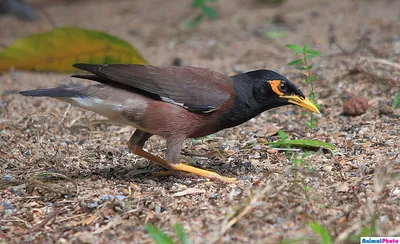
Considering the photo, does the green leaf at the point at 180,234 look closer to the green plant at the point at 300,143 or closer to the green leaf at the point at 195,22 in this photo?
the green plant at the point at 300,143

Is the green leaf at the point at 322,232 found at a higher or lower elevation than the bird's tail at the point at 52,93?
lower

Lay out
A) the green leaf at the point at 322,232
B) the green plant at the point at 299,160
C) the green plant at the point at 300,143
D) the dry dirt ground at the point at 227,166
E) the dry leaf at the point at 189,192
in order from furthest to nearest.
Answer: the green plant at the point at 300,143 → the dry leaf at the point at 189,192 → the green plant at the point at 299,160 → the dry dirt ground at the point at 227,166 → the green leaf at the point at 322,232

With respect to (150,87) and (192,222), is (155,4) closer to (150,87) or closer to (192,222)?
(150,87)

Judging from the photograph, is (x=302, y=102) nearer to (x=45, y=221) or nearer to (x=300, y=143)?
(x=300, y=143)

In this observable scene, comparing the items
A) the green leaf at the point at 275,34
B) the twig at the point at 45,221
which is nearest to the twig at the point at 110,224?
the twig at the point at 45,221

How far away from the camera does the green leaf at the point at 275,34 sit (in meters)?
9.22

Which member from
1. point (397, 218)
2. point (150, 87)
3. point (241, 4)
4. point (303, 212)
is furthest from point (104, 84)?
point (241, 4)

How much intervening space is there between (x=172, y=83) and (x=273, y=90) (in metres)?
0.76

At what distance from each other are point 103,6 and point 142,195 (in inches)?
294

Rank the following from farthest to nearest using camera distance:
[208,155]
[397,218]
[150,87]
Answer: [208,155], [150,87], [397,218]

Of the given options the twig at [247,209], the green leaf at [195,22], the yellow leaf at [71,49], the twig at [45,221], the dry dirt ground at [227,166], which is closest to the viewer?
the twig at [247,209]

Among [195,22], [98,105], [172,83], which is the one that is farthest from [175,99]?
[195,22]

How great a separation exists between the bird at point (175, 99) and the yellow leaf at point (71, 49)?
8.03ft

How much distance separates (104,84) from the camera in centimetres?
497
